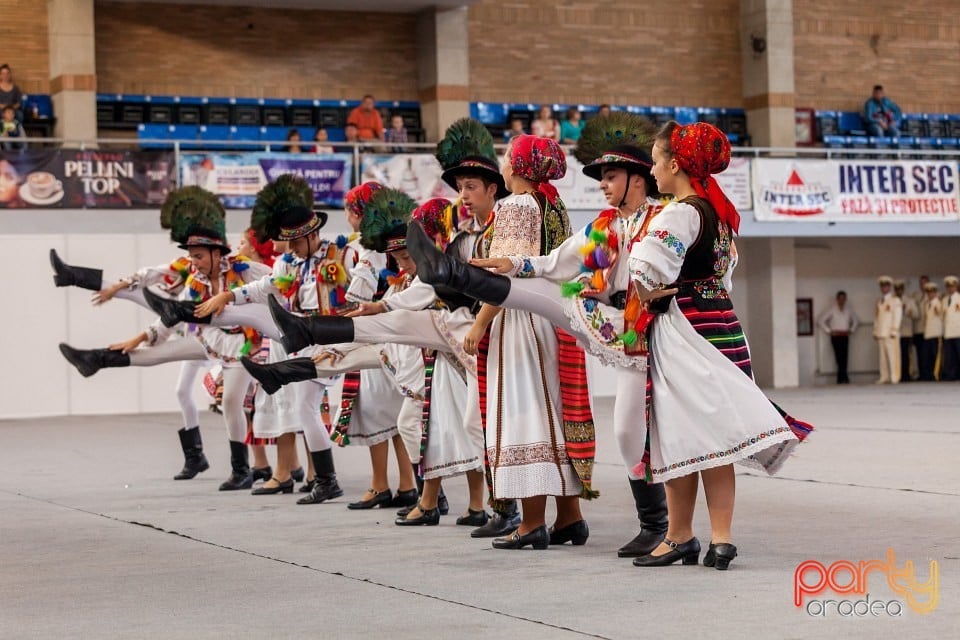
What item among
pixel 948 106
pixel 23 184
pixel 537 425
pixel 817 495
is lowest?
pixel 817 495

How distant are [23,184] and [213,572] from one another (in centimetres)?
1357

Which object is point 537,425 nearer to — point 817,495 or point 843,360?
point 817,495

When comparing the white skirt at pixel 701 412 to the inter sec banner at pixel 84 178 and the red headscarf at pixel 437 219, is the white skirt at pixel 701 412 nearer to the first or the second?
the red headscarf at pixel 437 219

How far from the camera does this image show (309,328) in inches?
254

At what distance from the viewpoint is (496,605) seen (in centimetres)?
490

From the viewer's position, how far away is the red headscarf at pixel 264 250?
33.8 feet

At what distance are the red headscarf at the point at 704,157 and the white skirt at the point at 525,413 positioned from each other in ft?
3.72

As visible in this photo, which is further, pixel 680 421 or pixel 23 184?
pixel 23 184

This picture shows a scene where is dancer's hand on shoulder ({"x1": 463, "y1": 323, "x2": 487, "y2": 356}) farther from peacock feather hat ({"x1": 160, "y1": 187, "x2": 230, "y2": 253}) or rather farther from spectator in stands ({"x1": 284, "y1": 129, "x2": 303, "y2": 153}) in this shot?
spectator in stands ({"x1": 284, "y1": 129, "x2": 303, "y2": 153})

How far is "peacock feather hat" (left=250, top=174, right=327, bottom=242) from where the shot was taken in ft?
28.1

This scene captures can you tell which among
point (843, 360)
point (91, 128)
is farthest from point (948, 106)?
point (91, 128)

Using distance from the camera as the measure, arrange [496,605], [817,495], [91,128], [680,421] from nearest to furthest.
→ [496,605] → [680,421] → [817,495] → [91,128]

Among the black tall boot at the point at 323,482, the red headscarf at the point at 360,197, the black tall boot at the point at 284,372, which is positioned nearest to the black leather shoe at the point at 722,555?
the black tall boot at the point at 284,372

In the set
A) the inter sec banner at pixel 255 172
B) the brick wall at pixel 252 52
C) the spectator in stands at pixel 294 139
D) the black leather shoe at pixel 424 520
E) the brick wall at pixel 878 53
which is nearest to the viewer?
the black leather shoe at pixel 424 520
